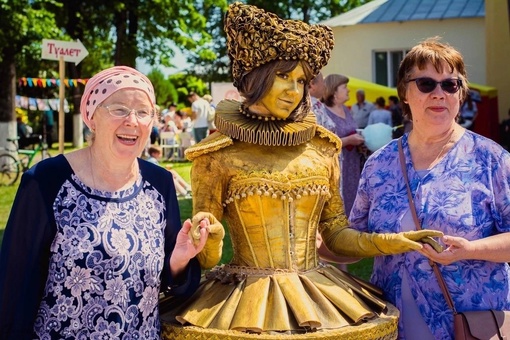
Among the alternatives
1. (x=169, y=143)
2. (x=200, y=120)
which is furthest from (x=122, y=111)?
(x=169, y=143)

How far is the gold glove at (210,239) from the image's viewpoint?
8.46 ft

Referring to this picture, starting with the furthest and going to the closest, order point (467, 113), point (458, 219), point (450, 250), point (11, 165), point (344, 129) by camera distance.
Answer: point (11, 165), point (467, 113), point (344, 129), point (458, 219), point (450, 250)

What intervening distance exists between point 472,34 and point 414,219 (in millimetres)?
18175

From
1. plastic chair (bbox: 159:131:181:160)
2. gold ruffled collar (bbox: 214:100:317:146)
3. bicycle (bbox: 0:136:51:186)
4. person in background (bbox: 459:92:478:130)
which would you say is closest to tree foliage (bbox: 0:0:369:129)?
bicycle (bbox: 0:136:51:186)

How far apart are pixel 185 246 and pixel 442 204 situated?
974 mm

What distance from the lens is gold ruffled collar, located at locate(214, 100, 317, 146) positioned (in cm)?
291

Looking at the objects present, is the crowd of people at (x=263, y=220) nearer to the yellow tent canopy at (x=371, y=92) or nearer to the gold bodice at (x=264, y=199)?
the gold bodice at (x=264, y=199)

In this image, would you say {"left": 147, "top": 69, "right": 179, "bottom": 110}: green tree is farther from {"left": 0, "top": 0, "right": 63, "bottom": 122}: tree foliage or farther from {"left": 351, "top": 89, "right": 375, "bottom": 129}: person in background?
{"left": 351, "top": 89, "right": 375, "bottom": 129}: person in background

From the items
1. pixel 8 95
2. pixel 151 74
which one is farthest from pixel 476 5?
pixel 151 74

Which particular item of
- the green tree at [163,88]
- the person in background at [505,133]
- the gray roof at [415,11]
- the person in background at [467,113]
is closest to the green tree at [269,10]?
the green tree at [163,88]

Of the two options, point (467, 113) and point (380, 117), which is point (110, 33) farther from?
point (467, 113)

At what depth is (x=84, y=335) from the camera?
7.96ft

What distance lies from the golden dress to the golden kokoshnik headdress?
22 cm

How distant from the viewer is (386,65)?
2147 centimetres
